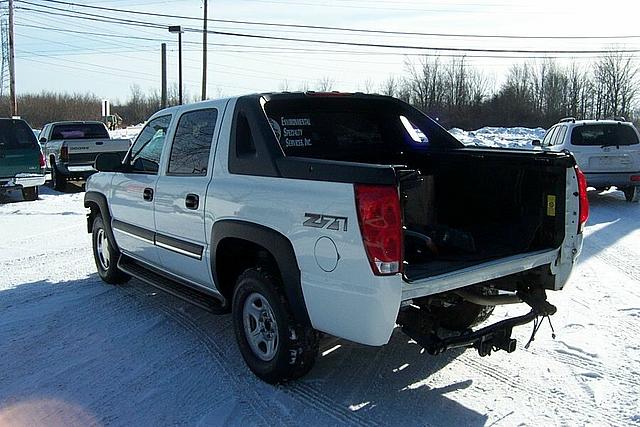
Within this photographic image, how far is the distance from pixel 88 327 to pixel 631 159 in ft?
36.2

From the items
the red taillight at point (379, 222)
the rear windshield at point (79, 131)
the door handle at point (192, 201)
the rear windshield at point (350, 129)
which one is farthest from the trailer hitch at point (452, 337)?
the rear windshield at point (79, 131)

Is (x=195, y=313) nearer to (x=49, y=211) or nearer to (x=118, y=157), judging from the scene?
(x=118, y=157)

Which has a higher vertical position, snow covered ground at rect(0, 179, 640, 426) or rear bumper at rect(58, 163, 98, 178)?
rear bumper at rect(58, 163, 98, 178)

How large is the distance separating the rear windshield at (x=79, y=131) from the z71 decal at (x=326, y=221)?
52.7ft

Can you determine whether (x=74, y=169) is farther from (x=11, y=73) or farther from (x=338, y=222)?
Answer: (x=11, y=73)

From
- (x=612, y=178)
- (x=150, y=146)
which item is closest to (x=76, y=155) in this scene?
(x=150, y=146)

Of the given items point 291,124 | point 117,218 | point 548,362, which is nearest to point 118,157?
point 117,218

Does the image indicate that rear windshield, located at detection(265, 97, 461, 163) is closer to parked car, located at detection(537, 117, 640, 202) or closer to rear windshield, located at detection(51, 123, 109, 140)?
parked car, located at detection(537, 117, 640, 202)

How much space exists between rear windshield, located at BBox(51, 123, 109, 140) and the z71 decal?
52.7 feet

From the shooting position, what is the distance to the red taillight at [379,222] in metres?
3.25

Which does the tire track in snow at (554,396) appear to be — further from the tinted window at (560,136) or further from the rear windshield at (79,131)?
the rear windshield at (79,131)

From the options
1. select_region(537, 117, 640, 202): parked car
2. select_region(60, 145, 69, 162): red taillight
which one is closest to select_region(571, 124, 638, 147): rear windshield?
select_region(537, 117, 640, 202): parked car

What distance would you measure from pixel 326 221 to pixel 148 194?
8.25 feet

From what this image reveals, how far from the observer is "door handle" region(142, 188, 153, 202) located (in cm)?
535
